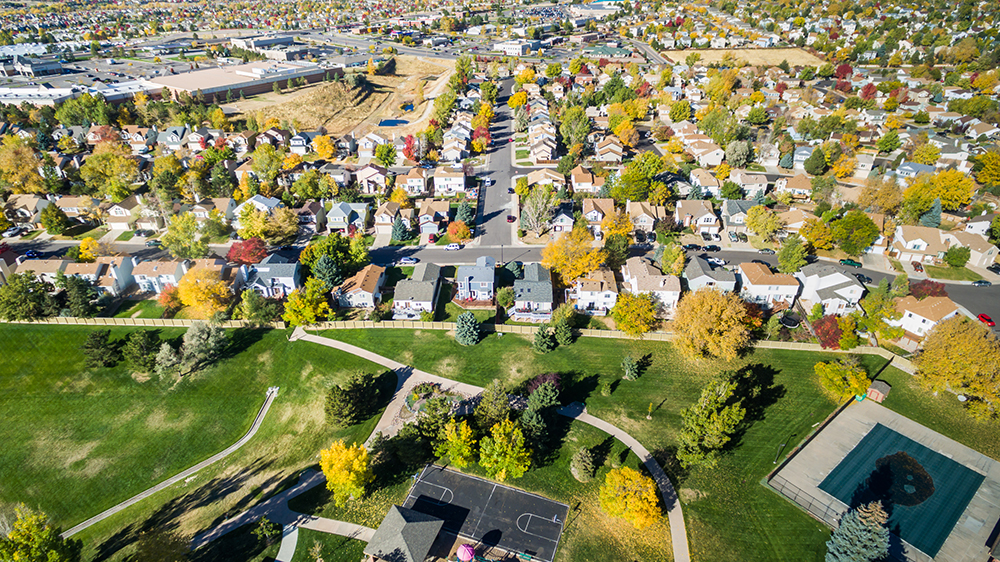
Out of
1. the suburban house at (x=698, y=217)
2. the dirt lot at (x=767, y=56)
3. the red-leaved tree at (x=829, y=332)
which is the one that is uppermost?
the dirt lot at (x=767, y=56)

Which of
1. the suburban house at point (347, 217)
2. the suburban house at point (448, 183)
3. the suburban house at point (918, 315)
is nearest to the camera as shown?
the suburban house at point (918, 315)

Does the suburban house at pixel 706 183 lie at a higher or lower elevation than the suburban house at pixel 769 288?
higher

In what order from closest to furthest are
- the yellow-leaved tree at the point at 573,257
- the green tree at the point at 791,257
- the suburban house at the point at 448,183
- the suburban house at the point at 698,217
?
the yellow-leaved tree at the point at 573,257, the green tree at the point at 791,257, the suburban house at the point at 698,217, the suburban house at the point at 448,183

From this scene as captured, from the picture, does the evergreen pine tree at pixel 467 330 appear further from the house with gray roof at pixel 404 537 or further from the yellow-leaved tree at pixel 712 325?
the yellow-leaved tree at pixel 712 325

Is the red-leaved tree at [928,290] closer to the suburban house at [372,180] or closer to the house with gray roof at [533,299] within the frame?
the house with gray roof at [533,299]

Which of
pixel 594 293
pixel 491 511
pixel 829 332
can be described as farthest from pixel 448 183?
pixel 491 511

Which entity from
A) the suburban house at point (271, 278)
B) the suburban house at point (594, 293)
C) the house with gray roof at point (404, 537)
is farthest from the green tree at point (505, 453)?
the suburban house at point (271, 278)

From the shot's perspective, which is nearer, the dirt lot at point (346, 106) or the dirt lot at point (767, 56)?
the dirt lot at point (346, 106)
